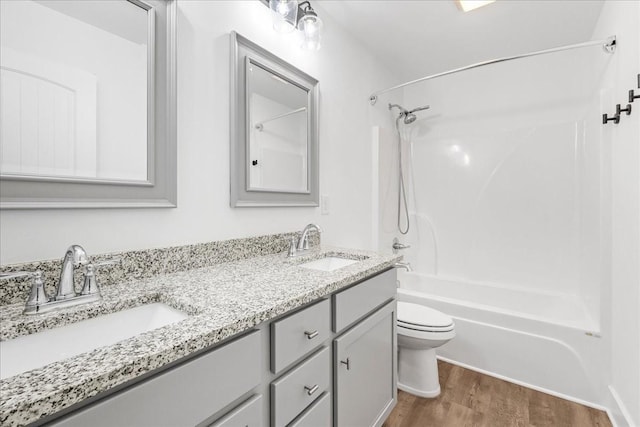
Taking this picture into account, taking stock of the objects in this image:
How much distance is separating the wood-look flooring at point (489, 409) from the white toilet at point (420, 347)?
0.22ft

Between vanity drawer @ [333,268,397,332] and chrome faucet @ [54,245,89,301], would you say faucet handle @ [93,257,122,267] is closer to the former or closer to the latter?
chrome faucet @ [54,245,89,301]

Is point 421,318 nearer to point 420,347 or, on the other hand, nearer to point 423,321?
point 423,321

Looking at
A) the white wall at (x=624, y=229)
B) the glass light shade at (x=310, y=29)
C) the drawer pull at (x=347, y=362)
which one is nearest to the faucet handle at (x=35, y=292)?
the drawer pull at (x=347, y=362)

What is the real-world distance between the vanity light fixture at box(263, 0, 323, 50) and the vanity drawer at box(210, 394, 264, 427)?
5.34 feet

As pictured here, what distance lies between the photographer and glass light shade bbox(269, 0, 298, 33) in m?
1.44

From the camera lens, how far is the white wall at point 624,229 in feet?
4.26

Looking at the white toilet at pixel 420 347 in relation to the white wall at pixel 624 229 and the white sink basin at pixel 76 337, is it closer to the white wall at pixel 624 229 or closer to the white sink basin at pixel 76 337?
the white wall at pixel 624 229

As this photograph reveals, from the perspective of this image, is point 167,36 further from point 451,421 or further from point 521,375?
point 521,375

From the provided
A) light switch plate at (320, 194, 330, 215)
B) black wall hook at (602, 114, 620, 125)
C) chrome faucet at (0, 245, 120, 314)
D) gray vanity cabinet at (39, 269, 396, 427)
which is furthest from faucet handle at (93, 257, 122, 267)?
black wall hook at (602, 114, 620, 125)

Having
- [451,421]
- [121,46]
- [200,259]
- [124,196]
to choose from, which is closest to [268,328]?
[200,259]

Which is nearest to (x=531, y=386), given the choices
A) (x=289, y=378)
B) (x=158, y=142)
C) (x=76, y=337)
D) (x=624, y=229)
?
(x=624, y=229)

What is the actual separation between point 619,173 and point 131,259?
232 centimetres

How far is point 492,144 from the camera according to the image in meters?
2.69

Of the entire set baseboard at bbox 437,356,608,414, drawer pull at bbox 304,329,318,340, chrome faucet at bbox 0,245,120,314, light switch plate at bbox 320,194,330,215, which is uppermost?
light switch plate at bbox 320,194,330,215
